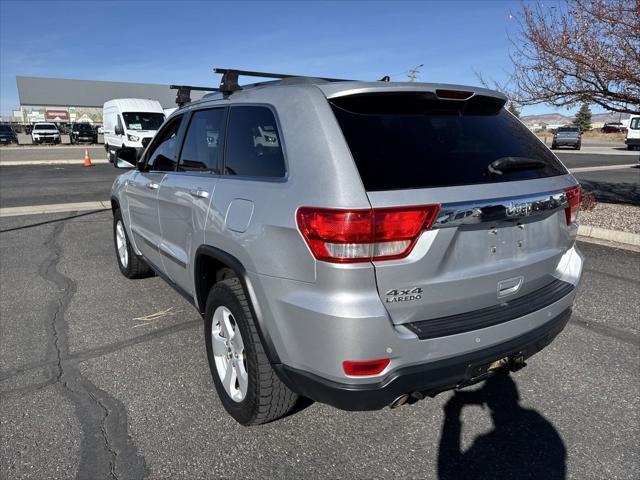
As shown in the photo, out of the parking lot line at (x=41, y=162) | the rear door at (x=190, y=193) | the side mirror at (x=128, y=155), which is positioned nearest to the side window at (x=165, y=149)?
the rear door at (x=190, y=193)

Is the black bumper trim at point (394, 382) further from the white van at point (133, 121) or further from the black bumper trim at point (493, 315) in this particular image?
the white van at point (133, 121)

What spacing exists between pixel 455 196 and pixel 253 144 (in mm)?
1179

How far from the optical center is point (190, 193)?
317 centimetres

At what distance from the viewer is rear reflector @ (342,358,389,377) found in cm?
206

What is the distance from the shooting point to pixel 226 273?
9.61 ft

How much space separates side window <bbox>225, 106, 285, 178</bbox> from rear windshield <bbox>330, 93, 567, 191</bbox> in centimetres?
41

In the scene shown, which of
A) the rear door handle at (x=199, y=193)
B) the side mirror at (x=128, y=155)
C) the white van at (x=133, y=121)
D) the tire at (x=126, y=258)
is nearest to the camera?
the rear door handle at (x=199, y=193)

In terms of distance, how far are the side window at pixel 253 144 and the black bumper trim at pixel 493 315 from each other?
3.26ft

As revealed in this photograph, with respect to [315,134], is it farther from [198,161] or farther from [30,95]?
[30,95]

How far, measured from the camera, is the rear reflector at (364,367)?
2.06 meters

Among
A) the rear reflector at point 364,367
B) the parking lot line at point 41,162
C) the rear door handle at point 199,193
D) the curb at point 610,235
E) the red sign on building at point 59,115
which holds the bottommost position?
the curb at point 610,235

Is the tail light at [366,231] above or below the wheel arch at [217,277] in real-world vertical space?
above

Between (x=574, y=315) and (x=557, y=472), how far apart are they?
2153 mm

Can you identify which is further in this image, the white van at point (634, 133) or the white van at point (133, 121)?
the white van at point (634, 133)
